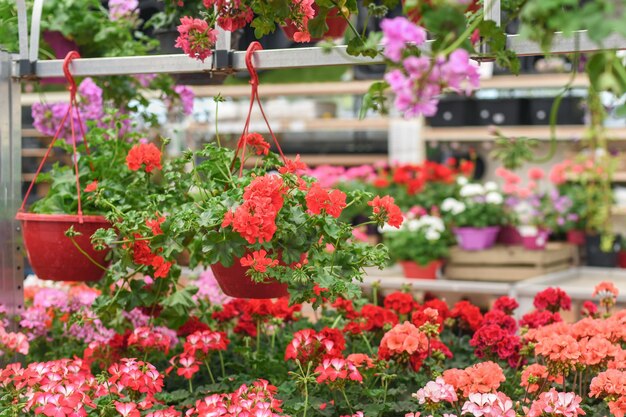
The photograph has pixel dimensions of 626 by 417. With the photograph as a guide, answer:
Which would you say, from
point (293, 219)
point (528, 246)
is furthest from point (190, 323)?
point (528, 246)

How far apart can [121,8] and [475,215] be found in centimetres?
232

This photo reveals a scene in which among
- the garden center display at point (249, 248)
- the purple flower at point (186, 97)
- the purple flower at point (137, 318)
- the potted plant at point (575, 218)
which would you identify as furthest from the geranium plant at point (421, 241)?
the purple flower at point (137, 318)

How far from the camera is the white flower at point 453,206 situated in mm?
4363

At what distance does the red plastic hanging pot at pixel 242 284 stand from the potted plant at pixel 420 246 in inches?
100

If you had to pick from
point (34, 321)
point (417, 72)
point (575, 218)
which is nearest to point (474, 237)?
point (575, 218)

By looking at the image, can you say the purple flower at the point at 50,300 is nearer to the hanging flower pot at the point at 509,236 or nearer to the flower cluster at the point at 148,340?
the flower cluster at the point at 148,340

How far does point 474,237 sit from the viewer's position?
14.1ft

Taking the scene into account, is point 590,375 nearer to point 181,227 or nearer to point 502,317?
point 502,317

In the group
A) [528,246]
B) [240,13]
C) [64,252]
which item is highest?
[240,13]

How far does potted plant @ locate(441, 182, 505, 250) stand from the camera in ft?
14.0

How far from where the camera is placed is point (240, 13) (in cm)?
153

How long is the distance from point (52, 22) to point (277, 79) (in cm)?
335

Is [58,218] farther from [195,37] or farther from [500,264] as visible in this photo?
[500,264]

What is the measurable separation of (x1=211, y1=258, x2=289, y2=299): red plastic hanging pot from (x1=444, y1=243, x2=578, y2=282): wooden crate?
2.67m
